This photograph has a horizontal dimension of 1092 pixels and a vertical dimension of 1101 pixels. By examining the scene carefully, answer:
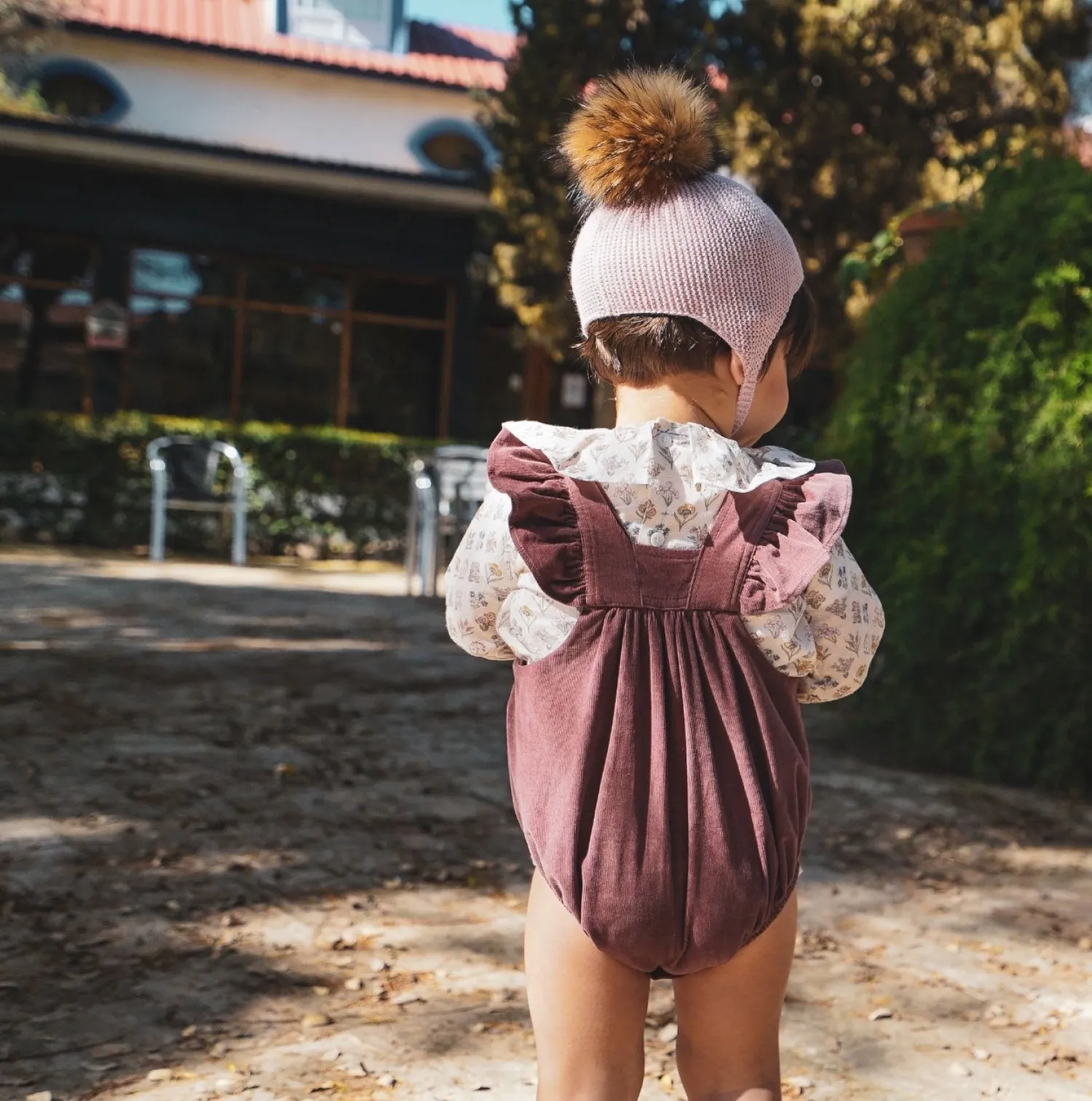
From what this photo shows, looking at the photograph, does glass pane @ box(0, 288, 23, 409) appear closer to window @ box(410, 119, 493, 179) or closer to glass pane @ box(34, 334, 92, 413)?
glass pane @ box(34, 334, 92, 413)

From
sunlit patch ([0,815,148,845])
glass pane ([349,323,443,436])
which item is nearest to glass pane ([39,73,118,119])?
glass pane ([349,323,443,436])

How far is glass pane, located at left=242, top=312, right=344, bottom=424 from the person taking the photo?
53.5 feet

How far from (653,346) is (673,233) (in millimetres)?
132

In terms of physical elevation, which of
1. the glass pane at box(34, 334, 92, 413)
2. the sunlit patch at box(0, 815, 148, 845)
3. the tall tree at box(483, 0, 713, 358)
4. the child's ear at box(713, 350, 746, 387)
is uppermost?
the tall tree at box(483, 0, 713, 358)

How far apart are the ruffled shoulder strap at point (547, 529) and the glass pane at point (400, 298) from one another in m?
15.3

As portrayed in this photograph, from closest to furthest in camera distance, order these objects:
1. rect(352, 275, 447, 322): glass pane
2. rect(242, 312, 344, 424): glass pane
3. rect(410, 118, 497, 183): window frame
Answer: rect(242, 312, 344, 424): glass pane, rect(352, 275, 447, 322): glass pane, rect(410, 118, 497, 183): window frame

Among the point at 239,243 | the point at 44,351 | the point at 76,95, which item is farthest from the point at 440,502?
the point at 76,95

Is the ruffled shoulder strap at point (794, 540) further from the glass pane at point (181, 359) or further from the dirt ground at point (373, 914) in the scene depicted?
the glass pane at point (181, 359)

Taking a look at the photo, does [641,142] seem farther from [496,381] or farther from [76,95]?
[76,95]

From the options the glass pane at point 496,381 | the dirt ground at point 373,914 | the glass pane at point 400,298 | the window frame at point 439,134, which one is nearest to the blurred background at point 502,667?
the dirt ground at point 373,914

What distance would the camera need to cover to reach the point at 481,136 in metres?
20.0

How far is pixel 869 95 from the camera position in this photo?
40.8 feet

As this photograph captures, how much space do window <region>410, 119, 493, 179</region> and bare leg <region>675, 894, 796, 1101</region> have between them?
18.9m

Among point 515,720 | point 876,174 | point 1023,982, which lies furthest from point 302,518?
point 515,720
